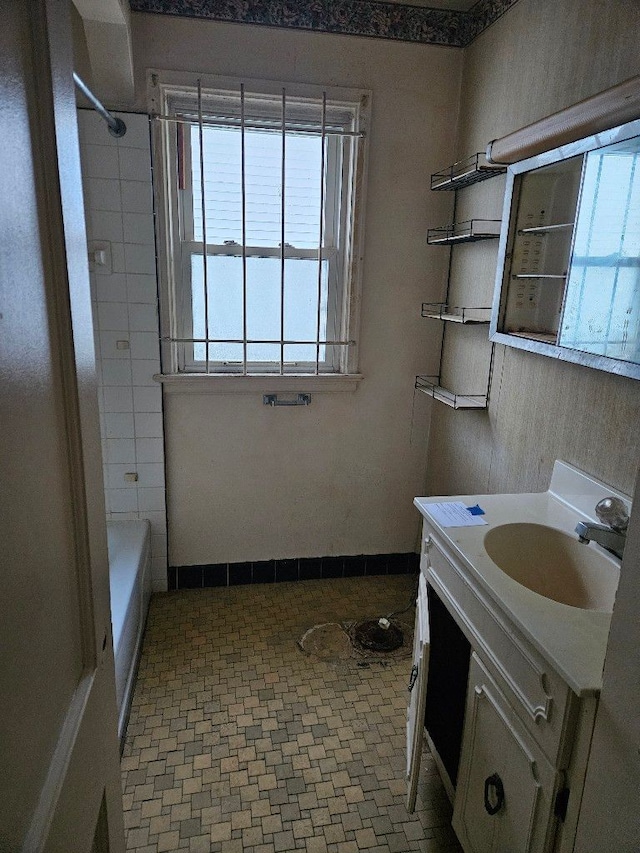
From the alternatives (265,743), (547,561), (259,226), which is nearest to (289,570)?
(265,743)

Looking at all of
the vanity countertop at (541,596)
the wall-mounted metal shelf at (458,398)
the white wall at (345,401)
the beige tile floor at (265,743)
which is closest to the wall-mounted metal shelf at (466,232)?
the white wall at (345,401)

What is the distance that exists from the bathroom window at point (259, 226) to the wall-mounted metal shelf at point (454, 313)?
363 millimetres

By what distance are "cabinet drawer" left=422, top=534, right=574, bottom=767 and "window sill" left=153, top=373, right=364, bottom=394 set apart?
1.18m

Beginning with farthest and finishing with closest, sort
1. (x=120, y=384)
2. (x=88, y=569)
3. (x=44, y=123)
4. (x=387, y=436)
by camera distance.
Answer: (x=387, y=436), (x=120, y=384), (x=88, y=569), (x=44, y=123)

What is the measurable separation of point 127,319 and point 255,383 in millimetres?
614

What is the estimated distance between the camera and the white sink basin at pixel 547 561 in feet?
4.82

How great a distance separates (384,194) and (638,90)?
1.29 m

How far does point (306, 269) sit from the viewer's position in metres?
2.52

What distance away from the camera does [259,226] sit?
2.42 metres

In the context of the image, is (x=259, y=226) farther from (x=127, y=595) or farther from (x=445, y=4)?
(x=127, y=595)

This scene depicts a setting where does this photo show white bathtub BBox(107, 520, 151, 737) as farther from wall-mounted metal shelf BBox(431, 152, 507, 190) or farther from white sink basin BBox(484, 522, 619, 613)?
wall-mounted metal shelf BBox(431, 152, 507, 190)

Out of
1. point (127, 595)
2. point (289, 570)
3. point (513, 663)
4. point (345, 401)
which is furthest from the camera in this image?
point (289, 570)

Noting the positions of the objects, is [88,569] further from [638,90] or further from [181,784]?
[638,90]

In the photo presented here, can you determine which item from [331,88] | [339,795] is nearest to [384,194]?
[331,88]
